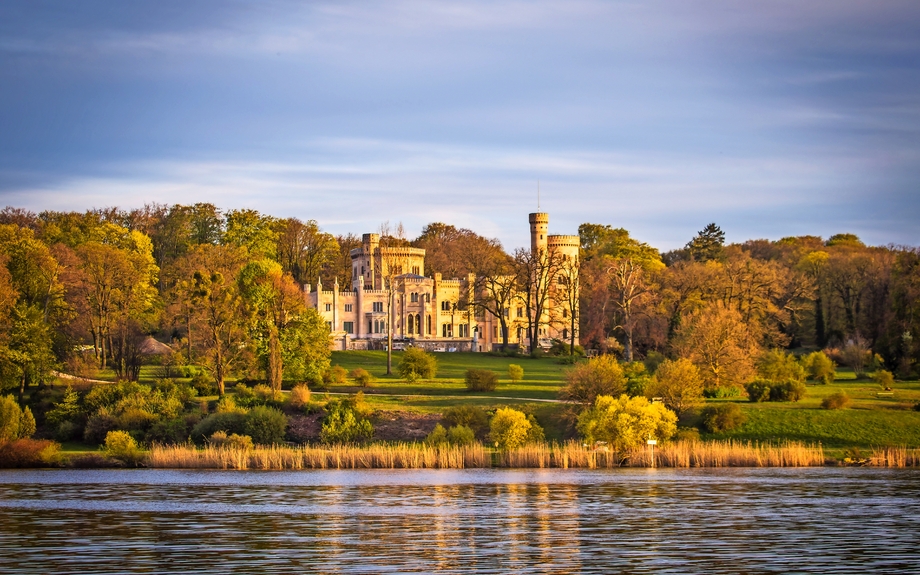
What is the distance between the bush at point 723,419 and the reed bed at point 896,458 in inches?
240

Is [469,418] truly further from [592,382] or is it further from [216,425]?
[216,425]

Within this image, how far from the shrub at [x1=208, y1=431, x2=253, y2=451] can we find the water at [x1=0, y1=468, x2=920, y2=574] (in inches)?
237

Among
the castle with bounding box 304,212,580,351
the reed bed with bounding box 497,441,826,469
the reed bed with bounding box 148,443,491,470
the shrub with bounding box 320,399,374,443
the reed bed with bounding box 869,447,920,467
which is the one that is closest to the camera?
the reed bed with bounding box 869,447,920,467

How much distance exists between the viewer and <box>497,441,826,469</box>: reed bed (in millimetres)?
44375

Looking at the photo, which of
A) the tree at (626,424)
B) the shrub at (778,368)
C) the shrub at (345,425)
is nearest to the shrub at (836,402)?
the shrub at (778,368)

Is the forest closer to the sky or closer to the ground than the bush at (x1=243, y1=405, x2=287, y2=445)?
closer to the sky

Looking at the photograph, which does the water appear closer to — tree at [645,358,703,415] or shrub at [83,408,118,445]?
tree at [645,358,703,415]

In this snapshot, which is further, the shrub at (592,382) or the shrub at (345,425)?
the shrub at (592,382)

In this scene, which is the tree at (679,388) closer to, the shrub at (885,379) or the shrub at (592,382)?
the shrub at (592,382)

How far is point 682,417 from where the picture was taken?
171 feet

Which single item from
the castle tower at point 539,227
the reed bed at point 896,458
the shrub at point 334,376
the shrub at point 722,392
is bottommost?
the reed bed at point 896,458

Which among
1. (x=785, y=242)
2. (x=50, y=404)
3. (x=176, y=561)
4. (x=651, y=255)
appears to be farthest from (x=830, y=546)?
(x=785, y=242)

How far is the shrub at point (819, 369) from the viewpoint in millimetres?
66188

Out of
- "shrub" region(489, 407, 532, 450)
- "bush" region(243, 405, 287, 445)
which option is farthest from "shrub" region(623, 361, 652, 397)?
"bush" region(243, 405, 287, 445)
